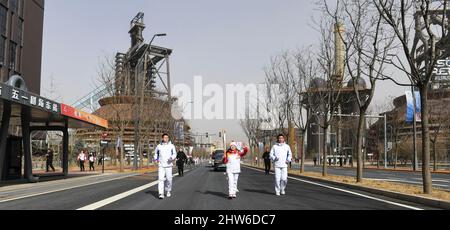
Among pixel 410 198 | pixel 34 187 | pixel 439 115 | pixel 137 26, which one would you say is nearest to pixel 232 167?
pixel 410 198

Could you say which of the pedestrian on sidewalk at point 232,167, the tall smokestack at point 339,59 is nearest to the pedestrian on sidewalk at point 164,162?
the pedestrian on sidewalk at point 232,167

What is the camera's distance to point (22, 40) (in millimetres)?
37812

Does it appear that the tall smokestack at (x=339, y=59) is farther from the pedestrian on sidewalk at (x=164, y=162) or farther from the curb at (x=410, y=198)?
the pedestrian on sidewalk at (x=164, y=162)

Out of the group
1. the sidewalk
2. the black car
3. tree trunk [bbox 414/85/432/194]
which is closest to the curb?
tree trunk [bbox 414/85/432/194]

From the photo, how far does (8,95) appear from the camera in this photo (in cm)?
1766

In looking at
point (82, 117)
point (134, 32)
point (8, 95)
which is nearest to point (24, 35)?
point (82, 117)

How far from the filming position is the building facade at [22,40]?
1346 inches

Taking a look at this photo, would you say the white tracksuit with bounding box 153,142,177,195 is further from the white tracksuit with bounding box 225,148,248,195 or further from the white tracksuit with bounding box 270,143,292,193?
the white tracksuit with bounding box 270,143,292,193

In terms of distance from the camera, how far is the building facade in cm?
3419

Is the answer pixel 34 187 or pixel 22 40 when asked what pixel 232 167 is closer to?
pixel 34 187

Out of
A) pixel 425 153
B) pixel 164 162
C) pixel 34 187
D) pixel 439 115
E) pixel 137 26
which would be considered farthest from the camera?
pixel 137 26
